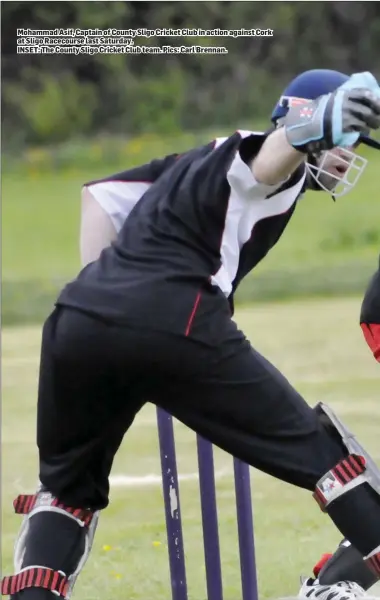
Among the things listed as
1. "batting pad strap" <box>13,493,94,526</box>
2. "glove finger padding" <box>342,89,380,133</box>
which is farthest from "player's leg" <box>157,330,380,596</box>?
"glove finger padding" <box>342,89,380,133</box>

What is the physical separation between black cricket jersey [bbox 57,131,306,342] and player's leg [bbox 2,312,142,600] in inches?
4.0

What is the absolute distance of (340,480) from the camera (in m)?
2.41

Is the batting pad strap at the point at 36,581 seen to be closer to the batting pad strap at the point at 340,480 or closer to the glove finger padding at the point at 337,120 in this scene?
the batting pad strap at the point at 340,480

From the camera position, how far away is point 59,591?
2562 mm

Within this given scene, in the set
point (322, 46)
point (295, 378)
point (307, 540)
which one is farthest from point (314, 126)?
point (322, 46)

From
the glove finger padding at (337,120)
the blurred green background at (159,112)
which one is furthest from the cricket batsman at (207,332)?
the blurred green background at (159,112)

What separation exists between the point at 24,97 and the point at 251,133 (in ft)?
39.2

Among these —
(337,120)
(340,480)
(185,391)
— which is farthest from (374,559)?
(337,120)

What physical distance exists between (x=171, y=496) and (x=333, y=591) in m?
0.45

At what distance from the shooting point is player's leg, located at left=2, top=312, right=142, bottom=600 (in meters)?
2.43

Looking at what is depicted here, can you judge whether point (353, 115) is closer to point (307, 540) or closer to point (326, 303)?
point (307, 540)

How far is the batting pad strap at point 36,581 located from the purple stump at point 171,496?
0.41m

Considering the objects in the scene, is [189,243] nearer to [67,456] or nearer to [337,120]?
[337,120]

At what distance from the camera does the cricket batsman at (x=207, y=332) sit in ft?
7.62
